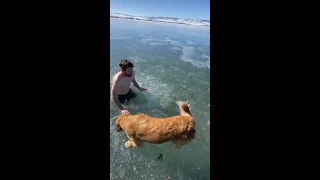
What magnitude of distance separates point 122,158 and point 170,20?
108 feet

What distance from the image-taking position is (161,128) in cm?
267

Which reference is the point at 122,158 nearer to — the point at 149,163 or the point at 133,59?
the point at 149,163

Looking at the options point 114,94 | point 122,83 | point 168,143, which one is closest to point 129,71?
point 122,83

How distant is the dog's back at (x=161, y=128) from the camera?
2668 mm

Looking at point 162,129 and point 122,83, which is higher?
point 122,83

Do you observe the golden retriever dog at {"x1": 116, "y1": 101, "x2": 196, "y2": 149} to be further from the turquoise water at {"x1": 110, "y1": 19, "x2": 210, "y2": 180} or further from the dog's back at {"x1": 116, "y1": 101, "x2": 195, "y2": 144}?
the turquoise water at {"x1": 110, "y1": 19, "x2": 210, "y2": 180}

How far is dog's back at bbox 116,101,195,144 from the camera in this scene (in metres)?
Answer: 2.67

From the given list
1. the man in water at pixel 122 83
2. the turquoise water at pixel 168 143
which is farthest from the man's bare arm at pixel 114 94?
the turquoise water at pixel 168 143

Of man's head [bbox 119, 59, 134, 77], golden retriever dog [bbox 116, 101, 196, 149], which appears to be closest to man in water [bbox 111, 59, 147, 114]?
man's head [bbox 119, 59, 134, 77]

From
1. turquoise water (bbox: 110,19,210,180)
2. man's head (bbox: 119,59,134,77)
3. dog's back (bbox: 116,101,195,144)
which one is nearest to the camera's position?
dog's back (bbox: 116,101,195,144)

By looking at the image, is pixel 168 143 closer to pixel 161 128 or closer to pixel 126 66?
pixel 161 128

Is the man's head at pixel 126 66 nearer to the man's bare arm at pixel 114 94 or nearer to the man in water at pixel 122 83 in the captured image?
the man in water at pixel 122 83
